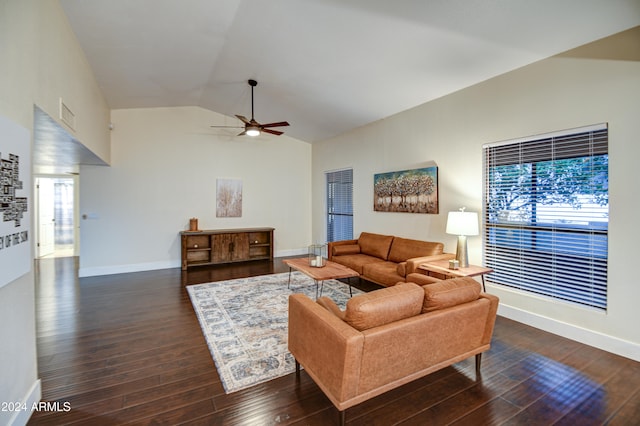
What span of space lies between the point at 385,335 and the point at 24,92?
2.87 metres

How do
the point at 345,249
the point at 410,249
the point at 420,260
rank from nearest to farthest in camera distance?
the point at 420,260 → the point at 410,249 → the point at 345,249

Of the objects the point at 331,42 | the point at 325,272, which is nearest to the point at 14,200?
the point at 325,272

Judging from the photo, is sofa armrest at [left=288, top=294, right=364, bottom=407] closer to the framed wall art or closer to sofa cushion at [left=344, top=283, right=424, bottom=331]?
sofa cushion at [left=344, top=283, right=424, bottom=331]

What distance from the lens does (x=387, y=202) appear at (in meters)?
5.49

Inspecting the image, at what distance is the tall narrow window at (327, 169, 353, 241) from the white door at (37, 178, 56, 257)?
295 inches

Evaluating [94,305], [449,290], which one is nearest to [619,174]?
[449,290]

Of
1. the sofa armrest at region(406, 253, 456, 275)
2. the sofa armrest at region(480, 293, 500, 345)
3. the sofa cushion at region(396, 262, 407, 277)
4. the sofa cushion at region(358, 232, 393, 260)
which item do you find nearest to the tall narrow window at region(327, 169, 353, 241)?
the sofa cushion at region(358, 232, 393, 260)

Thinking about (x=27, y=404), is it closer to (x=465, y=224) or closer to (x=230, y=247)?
(x=465, y=224)

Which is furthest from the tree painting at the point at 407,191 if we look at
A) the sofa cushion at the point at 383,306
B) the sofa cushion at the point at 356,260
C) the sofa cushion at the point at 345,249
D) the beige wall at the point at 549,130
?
the sofa cushion at the point at 383,306

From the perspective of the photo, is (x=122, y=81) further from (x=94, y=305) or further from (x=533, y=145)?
(x=533, y=145)

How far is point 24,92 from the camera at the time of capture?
1.90 meters

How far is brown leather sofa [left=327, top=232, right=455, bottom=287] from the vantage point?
13.4 feet

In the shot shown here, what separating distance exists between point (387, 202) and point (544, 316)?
2904 millimetres

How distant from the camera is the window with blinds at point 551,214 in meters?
2.93
